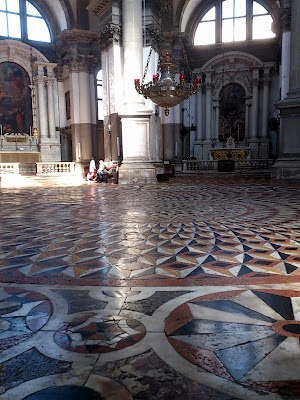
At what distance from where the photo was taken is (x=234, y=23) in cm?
2216

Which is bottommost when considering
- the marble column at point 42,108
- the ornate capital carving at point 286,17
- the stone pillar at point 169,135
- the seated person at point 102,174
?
the seated person at point 102,174

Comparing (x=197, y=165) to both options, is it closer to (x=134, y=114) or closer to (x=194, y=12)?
(x=134, y=114)

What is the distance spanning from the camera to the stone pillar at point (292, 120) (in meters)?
11.0

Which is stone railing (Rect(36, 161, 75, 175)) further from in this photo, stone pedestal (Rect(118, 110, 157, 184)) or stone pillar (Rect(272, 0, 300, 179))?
stone pillar (Rect(272, 0, 300, 179))

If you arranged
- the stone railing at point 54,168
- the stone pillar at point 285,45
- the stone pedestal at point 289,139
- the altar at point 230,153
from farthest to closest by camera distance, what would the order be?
the altar at point 230,153
the stone railing at point 54,168
the stone pillar at point 285,45
the stone pedestal at point 289,139

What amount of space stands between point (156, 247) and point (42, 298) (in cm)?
168

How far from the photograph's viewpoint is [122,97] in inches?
559

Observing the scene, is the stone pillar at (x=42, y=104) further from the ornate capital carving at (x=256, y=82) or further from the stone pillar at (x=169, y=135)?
the ornate capital carving at (x=256, y=82)

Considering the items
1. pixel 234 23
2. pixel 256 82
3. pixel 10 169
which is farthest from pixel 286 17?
pixel 10 169

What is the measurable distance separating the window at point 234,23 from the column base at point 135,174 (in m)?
13.5

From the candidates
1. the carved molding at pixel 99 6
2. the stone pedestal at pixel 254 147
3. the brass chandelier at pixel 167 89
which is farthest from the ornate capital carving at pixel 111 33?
the stone pedestal at pixel 254 147

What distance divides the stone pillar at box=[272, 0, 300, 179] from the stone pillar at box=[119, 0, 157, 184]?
4806 millimetres

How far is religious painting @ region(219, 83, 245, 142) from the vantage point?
73.9 feet

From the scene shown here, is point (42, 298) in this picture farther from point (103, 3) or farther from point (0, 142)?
point (0, 142)
